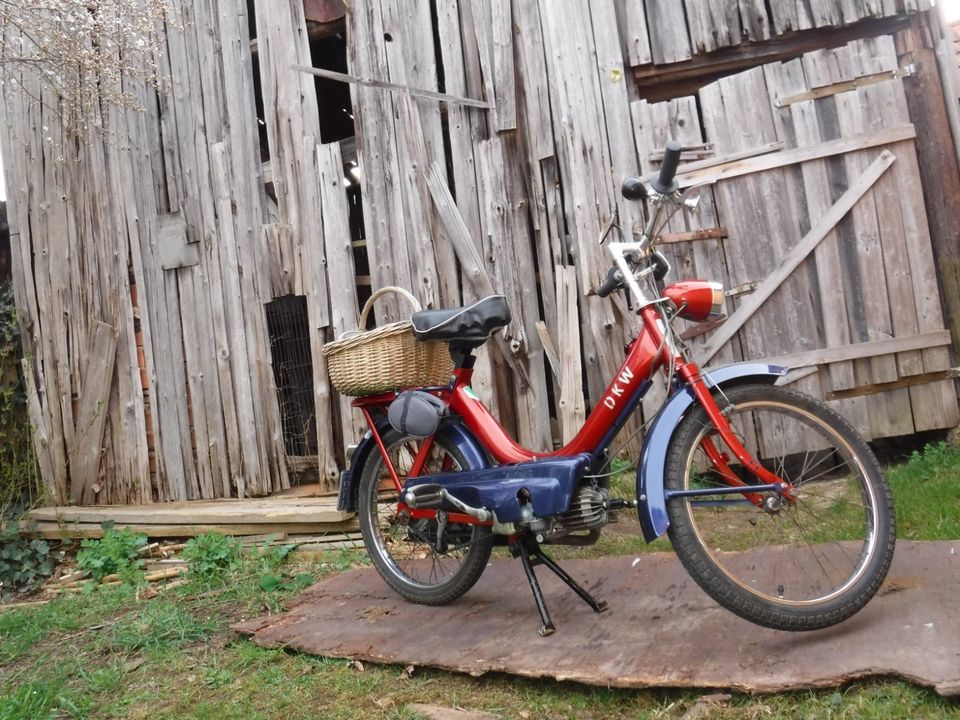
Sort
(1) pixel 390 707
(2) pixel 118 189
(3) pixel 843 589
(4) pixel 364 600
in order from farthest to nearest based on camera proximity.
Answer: (2) pixel 118 189 → (4) pixel 364 600 → (1) pixel 390 707 → (3) pixel 843 589

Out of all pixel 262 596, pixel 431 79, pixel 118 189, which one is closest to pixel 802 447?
pixel 262 596

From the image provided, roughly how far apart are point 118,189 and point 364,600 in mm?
3790

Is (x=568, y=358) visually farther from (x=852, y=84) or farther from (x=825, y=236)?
(x=852, y=84)

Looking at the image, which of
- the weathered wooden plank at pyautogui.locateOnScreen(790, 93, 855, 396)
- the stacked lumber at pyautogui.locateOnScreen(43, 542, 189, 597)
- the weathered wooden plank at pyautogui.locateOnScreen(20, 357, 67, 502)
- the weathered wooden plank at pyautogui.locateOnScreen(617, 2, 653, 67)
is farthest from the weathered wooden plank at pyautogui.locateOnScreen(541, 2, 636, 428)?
the weathered wooden plank at pyautogui.locateOnScreen(20, 357, 67, 502)

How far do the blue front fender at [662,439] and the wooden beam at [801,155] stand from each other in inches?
84.7

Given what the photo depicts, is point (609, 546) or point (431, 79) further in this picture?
point (431, 79)

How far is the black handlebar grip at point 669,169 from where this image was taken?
2.21 meters

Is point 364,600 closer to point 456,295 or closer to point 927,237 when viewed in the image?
point 456,295

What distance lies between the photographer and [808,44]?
4484 millimetres

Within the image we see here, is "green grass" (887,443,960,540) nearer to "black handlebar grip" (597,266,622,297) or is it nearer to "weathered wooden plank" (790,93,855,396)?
"weathered wooden plank" (790,93,855,396)

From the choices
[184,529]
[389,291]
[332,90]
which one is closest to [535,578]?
[389,291]

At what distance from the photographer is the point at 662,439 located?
226cm

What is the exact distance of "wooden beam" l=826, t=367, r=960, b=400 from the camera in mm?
4227

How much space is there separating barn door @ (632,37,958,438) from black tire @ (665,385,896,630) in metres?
2.07
